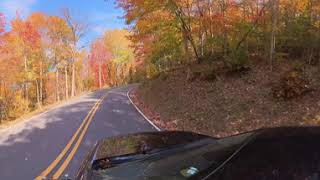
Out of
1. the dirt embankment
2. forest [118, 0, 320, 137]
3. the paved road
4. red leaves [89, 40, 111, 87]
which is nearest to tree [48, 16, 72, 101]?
forest [118, 0, 320, 137]

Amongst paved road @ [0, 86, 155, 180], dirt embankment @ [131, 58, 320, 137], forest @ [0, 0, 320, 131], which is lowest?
paved road @ [0, 86, 155, 180]

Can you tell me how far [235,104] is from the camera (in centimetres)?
1642

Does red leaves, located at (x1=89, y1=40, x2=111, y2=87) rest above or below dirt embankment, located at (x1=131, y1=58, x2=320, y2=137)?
above

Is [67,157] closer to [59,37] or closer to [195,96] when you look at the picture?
[195,96]

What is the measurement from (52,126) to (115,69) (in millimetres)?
76377

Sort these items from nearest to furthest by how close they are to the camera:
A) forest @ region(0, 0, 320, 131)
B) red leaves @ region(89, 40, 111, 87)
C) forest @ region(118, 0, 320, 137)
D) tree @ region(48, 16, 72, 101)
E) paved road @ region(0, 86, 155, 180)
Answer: paved road @ region(0, 86, 155, 180)
forest @ region(118, 0, 320, 137)
forest @ region(0, 0, 320, 131)
tree @ region(48, 16, 72, 101)
red leaves @ region(89, 40, 111, 87)

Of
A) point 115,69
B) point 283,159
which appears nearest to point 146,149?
point 283,159

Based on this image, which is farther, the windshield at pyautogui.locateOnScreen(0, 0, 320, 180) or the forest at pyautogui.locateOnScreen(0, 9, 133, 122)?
the forest at pyautogui.locateOnScreen(0, 9, 133, 122)

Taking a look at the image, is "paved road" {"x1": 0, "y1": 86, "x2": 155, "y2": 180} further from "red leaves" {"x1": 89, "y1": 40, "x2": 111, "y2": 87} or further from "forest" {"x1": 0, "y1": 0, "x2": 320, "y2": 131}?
"red leaves" {"x1": 89, "y1": 40, "x2": 111, "y2": 87}

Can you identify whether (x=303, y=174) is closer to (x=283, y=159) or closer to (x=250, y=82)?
(x=283, y=159)

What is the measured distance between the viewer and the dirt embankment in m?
13.8

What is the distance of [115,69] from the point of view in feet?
306

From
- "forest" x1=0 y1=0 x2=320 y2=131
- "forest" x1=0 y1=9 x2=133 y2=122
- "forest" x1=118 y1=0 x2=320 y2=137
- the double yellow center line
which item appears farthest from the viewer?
"forest" x1=0 y1=9 x2=133 y2=122

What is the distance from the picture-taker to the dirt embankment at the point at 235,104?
13.8 m
